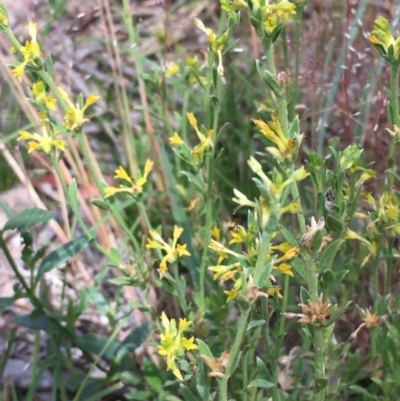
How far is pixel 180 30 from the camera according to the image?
2107 millimetres

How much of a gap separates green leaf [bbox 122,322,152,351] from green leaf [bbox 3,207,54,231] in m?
0.27

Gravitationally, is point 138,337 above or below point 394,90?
below

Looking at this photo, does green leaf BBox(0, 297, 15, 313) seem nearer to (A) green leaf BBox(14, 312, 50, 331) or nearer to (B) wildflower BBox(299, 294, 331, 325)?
(A) green leaf BBox(14, 312, 50, 331)

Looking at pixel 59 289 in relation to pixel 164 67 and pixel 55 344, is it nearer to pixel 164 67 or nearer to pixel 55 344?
pixel 55 344

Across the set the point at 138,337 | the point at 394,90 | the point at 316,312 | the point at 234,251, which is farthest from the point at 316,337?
the point at 138,337

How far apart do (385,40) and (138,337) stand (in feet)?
2.22

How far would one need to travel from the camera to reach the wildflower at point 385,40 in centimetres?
72

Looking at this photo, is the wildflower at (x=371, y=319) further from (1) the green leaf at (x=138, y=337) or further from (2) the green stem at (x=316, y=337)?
(1) the green leaf at (x=138, y=337)

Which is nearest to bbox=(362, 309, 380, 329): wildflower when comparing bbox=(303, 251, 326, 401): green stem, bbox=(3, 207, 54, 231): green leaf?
bbox=(303, 251, 326, 401): green stem

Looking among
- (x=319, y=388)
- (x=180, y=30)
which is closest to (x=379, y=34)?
(x=319, y=388)

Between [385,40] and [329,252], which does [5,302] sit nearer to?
[329,252]

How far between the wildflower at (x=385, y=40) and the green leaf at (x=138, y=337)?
0.65 meters

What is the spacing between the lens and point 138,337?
111 centimetres

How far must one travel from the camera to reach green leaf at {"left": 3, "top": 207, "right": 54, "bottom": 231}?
1013 mm
